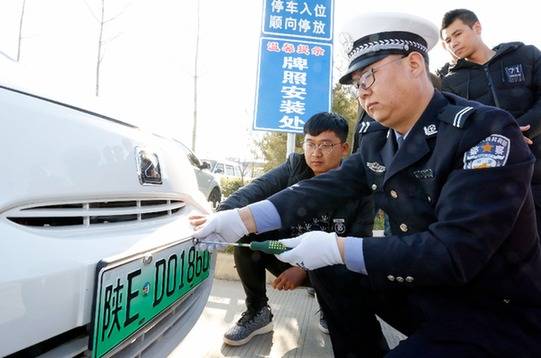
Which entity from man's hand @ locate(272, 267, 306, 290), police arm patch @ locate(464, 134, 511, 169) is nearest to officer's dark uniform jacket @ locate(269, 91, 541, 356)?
police arm patch @ locate(464, 134, 511, 169)

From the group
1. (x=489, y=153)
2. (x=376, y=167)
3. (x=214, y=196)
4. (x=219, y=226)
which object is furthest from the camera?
(x=214, y=196)

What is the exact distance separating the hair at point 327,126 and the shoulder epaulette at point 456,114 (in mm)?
945

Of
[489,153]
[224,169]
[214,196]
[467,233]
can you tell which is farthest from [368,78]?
[224,169]

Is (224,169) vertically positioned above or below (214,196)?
above

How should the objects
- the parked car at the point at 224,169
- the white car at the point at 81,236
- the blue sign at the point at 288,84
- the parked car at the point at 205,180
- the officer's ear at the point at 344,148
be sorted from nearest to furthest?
1. the white car at the point at 81,236
2. the officer's ear at the point at 344,148
3. the blue sign at the point at 288,84
4. the parked car at the point at 205,180
5. the parked car at the point at 224,169

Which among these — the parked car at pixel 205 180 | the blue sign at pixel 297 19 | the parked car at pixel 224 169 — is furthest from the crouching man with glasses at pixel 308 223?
the parked car at pixel 224 169

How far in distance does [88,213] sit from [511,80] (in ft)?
6.60

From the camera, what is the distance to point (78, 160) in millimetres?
923

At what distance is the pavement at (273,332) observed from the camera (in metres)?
1.91

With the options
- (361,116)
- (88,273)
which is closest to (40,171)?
(88,273)

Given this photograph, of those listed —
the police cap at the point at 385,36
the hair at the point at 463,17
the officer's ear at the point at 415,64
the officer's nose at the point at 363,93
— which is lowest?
the officer's nose at the point at 363,93

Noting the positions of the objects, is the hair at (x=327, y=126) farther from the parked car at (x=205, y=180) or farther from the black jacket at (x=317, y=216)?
the parked car at (x=205, y=180)

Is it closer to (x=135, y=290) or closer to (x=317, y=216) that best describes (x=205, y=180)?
(x=317, y=216)

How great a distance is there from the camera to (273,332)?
2.17 metres
